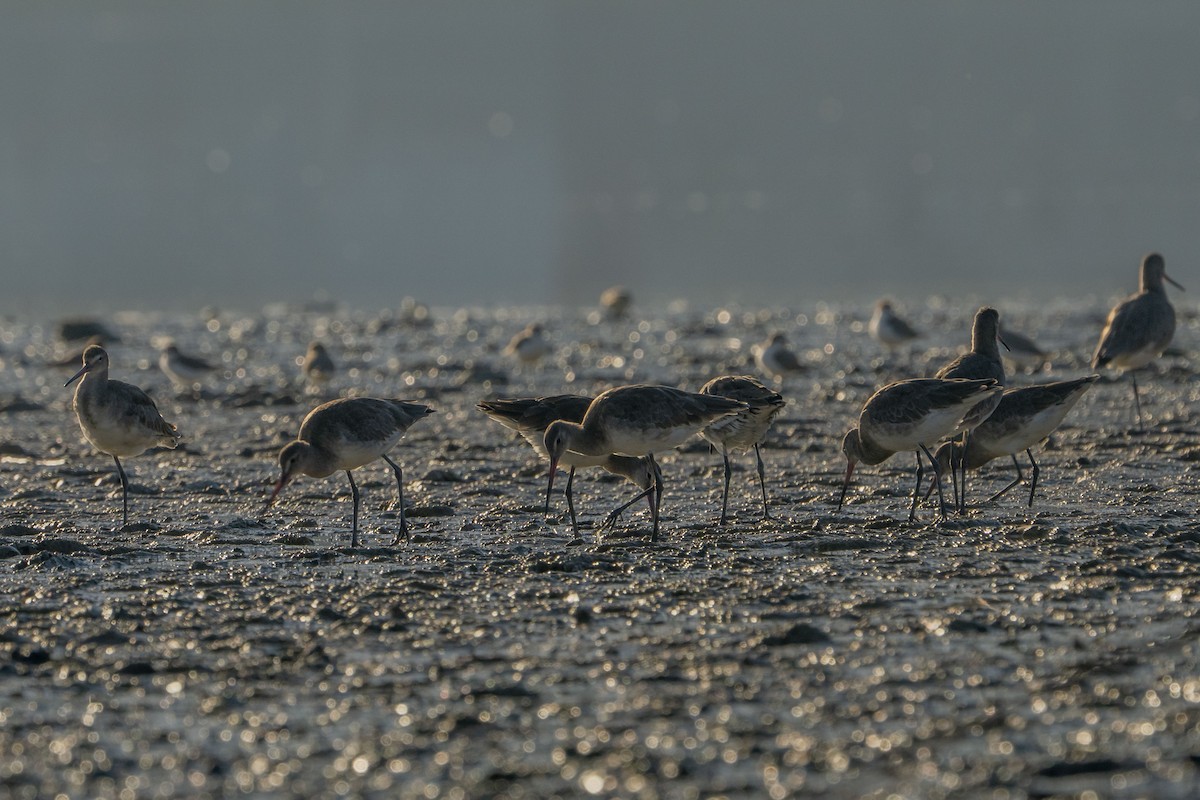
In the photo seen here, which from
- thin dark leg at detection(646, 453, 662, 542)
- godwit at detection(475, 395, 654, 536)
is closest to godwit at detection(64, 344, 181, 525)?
godwit at detection(475, 395, 654, 536)

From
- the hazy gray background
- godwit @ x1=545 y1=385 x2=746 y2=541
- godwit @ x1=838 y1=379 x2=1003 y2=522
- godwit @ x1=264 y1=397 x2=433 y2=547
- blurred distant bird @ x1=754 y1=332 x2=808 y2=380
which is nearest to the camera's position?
godwit @ x1=545 y1=385 x2=746 y2=541

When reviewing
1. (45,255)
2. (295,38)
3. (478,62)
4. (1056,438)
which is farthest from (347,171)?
(1056,438)

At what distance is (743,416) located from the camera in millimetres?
10781

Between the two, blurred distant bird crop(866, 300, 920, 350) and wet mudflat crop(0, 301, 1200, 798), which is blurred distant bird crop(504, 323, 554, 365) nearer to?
blurred distant bird crop(866, 300, 920, 350)

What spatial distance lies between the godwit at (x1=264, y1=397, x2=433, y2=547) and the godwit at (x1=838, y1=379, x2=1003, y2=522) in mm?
3000

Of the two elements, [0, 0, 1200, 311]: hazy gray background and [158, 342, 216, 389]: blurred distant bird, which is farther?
[0, 0, 1200, 311]: hazy gray background

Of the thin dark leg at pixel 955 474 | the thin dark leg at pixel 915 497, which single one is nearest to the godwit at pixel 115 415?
the thin dark leg at pixel 915 497

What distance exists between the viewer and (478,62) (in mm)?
92938

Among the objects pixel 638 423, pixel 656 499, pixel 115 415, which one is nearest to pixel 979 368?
pixel 656 499

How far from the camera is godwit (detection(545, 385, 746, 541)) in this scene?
996cm

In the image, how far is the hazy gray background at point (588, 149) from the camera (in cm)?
4172

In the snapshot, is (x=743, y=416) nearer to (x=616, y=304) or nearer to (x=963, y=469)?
(x=963, y=469)

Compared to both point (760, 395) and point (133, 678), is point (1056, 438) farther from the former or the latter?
point (133, 678)

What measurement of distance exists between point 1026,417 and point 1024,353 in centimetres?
820
